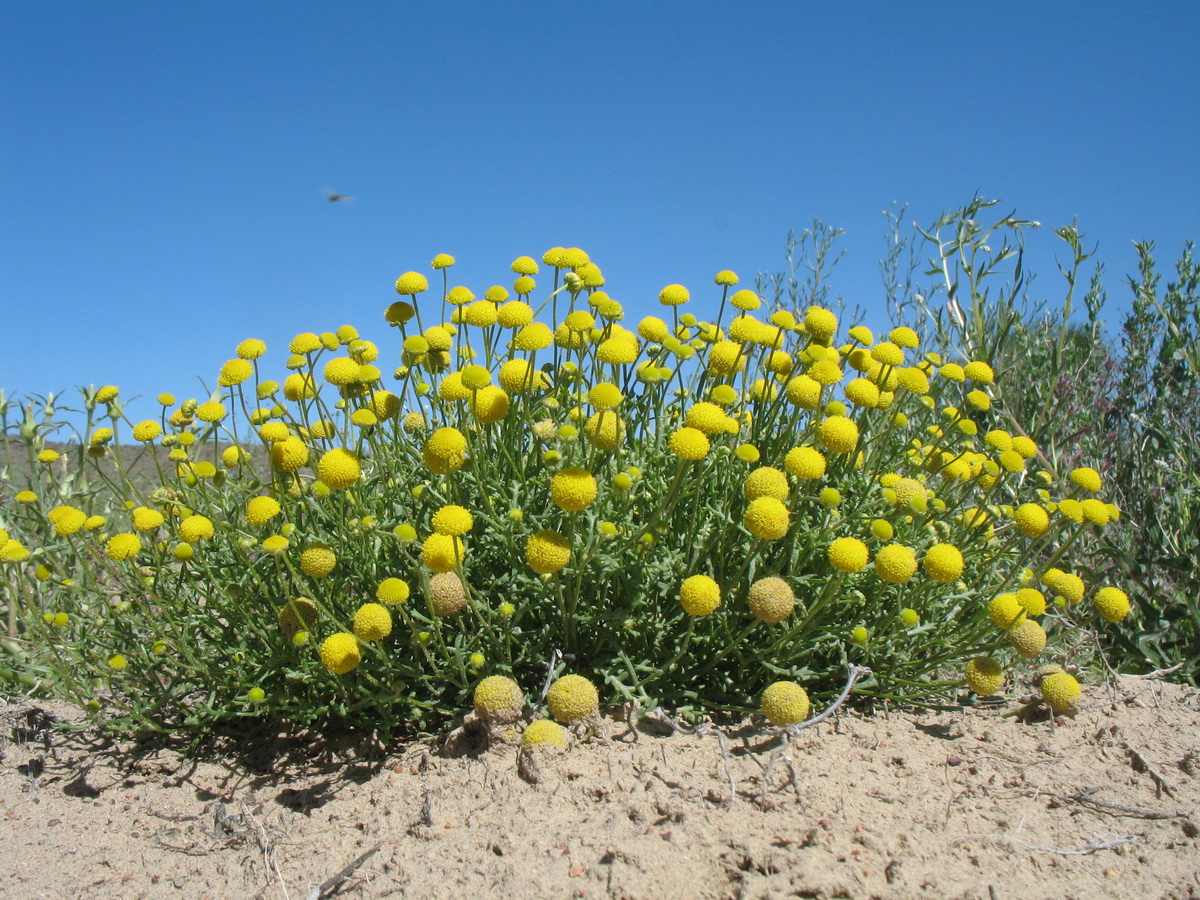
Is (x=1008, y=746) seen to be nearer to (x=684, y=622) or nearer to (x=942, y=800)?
(x=942, y=800)

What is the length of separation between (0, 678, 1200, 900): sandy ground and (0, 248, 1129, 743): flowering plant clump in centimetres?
16

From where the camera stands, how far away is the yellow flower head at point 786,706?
7.30 ft

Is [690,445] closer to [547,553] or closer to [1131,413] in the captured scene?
[547,553]

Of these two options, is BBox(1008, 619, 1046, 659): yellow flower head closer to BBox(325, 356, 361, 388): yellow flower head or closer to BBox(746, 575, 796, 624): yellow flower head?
BBox(746, 575, 796, 624): yellow flower head

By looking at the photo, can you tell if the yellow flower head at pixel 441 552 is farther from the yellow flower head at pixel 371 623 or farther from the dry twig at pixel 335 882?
the dry twig at pixel 335 882

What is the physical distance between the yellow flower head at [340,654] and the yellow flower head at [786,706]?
114 centimetres

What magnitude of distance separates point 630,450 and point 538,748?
1.03 metres

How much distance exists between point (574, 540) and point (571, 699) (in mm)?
433

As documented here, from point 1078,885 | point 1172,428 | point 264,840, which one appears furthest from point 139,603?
point 1172,428

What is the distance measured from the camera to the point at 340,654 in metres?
2.19

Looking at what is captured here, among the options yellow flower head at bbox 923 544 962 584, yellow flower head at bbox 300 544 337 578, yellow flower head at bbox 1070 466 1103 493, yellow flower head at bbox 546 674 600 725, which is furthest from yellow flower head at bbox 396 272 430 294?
yellow flower head at bbox 1070 466 1103 493

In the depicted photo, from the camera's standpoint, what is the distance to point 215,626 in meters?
2.82

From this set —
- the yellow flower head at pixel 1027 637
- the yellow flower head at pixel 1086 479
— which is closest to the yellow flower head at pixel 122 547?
the yellow flower head at pixel 1027 637

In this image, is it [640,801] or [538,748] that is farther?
[538,748]
